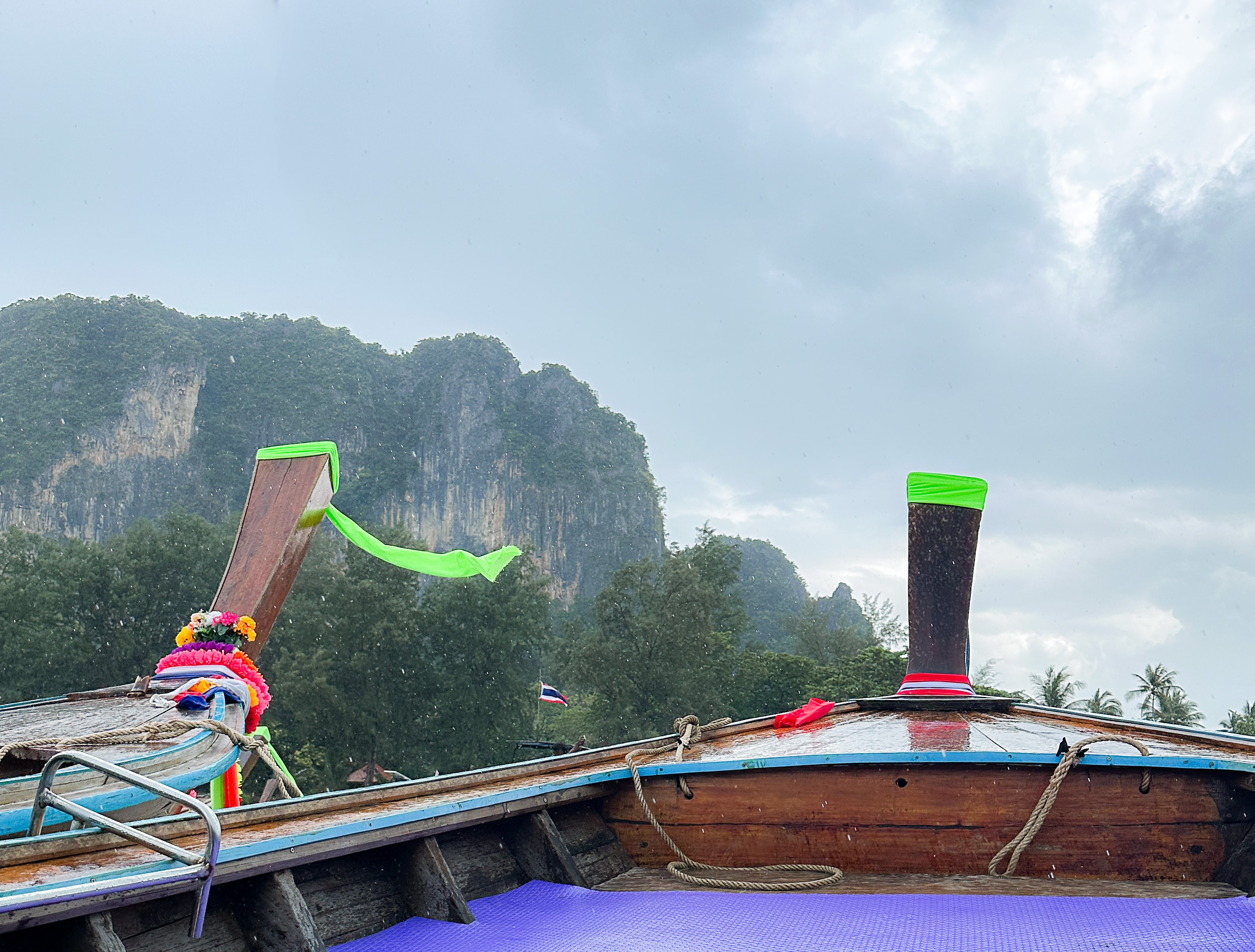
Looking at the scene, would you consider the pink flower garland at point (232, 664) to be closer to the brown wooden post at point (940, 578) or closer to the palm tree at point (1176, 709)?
the brown wooden post at point (940, 578)

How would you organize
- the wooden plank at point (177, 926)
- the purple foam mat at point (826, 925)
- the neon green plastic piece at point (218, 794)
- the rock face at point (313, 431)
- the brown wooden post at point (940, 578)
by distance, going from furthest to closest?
the rock face at point (313, 431) < the brown wooden post at point (940, 578) < the neon green plastic piece at point (218, 794) < the purple foam mat at point (826, 925) < the wooden plank at point (177, 926)

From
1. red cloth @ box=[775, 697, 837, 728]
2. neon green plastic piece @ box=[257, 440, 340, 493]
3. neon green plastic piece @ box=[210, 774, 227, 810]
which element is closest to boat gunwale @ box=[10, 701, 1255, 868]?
red cloth @ box=[775, 697, 837, 728]

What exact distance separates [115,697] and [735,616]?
2337cm

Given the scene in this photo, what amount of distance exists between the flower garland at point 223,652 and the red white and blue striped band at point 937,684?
299cm

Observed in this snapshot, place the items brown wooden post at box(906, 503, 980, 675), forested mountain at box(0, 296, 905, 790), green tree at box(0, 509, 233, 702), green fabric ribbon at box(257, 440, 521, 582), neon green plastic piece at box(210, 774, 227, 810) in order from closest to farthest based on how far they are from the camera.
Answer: neon green plastic piece at box(210, 774, 227, 810) → brown wooden post at box(906, 503, 980, 675) → green fabric ribbon at box(257, 440, 521, 582) → green tree at box(0, 509, 233, 702) → forested mountain at box(0, 296, 905, 790)

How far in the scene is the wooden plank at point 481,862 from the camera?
2.24 metres

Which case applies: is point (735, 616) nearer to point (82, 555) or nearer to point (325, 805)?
point (82, 555)

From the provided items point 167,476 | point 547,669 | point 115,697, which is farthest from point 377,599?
point 167,476

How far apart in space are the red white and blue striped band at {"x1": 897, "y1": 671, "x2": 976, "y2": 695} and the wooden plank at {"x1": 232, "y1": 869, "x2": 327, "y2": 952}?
330 centimetres

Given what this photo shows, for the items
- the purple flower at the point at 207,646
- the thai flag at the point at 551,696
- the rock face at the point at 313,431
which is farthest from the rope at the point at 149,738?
the rock face at the point at 313,431

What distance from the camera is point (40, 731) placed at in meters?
3.06

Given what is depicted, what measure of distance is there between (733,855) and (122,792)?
1.63 metres

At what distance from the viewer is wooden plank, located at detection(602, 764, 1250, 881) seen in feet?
7.94

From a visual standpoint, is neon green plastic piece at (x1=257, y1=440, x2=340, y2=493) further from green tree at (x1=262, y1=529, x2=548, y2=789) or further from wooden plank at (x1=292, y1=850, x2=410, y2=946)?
green tree at (x1=262, y1=529, x2=548, y2=789)
